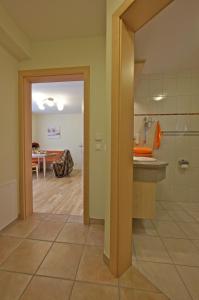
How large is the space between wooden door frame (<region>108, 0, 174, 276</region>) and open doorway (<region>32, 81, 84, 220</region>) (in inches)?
44.2

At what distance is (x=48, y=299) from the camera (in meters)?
1.08

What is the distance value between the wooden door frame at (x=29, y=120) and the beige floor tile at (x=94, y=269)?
2.00 ft

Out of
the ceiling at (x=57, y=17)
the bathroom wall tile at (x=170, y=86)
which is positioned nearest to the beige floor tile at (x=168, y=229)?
the bathroom wall tile at (x=170, y=86)

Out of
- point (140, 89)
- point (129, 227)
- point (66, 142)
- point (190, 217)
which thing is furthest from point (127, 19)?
point (66, 142)

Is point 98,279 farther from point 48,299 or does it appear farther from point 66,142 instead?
point 66,142

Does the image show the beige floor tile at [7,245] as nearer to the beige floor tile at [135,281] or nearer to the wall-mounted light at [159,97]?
the beige floor tile at [135,281]

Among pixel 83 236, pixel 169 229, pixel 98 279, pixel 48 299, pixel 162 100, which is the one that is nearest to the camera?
pixel 48 299

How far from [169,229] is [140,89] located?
2274 mm

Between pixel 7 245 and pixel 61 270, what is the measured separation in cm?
72

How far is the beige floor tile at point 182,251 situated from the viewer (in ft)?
4.73

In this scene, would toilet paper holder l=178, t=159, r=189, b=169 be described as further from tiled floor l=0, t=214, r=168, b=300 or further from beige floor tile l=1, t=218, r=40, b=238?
beige floor tile l=1, t=218, r=40, b=238

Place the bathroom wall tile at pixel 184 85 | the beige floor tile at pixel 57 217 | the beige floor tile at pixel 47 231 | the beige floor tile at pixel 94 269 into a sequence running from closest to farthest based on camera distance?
the beige floor tile at pixel 94 269 < the beige floor tile at pixel 47 231 < the beige floor tile at pixel 57 217 < the bathroom wall tile at pixel 184 85

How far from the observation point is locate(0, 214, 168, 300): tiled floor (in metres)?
1.13

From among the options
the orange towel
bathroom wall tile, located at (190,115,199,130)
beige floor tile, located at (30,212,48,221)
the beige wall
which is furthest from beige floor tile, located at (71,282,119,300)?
bathroom wall tile, located at (190,115,199,130)
